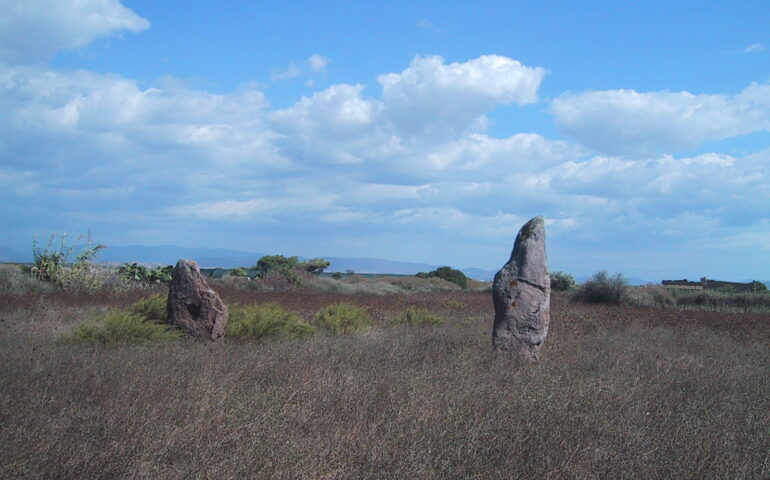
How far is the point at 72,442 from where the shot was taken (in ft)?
13.3

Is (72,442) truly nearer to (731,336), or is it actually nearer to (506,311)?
(506,311)

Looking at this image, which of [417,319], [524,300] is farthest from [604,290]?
[524,300]

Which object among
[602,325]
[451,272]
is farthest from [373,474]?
[451,272]

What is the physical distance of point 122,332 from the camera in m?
8.69

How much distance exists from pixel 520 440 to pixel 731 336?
31.4 ft

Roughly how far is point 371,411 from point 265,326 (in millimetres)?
4832

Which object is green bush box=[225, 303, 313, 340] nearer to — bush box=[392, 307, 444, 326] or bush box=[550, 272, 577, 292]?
bush box=[392, 307, 444, 326]

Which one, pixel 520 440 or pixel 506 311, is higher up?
pixel 506 311

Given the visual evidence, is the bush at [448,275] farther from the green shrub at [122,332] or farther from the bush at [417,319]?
the green shrub at [122,332]

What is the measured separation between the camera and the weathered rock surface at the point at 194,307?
988 cm

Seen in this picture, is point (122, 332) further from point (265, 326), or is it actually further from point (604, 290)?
point (604, 290)

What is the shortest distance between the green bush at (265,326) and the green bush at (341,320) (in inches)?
28.0

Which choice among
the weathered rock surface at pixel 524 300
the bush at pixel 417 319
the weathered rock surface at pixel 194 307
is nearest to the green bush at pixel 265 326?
the weathered rock surface at pixel 194 307

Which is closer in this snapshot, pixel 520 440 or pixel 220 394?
pixel 520 440
